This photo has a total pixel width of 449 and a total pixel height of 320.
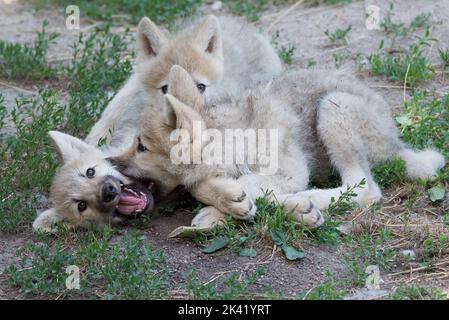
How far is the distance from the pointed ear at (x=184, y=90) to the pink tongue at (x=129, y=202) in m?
0.66

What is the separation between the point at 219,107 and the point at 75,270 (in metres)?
1.46

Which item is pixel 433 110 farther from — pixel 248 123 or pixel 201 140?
pixel 201 140

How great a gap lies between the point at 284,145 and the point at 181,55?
147cm

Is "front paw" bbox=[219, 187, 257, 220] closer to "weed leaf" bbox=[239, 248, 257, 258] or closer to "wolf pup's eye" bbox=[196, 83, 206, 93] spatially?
"weed leaf" bbox=[239, 248, 257, 258]

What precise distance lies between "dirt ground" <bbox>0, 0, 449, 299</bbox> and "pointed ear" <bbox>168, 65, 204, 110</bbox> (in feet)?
2.31

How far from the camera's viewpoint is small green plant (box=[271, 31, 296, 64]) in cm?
743

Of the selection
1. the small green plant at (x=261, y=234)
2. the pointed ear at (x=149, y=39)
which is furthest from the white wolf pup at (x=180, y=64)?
the small green plant at (x=261, y=234)

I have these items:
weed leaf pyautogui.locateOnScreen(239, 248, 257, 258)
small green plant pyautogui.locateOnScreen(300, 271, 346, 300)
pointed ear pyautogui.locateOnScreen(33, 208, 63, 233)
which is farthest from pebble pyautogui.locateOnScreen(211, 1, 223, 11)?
small green plant pyautogui.locateOnScreen(300, 271, 346, 300)

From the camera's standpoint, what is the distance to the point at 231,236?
15.7 feet

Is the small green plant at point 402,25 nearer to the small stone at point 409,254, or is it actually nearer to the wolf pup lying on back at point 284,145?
the wolf pup lying on back at point 284,145

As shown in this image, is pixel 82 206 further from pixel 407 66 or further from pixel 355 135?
pixel 407 66

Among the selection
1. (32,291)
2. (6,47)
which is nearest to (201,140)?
(32,291)

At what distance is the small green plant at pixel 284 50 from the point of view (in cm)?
743

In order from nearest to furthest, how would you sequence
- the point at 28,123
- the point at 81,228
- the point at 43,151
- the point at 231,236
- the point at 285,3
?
the point at 231,236 → the point at 81,228 → the point at 43,151 → the point at 28,123 → the point at 285,3
